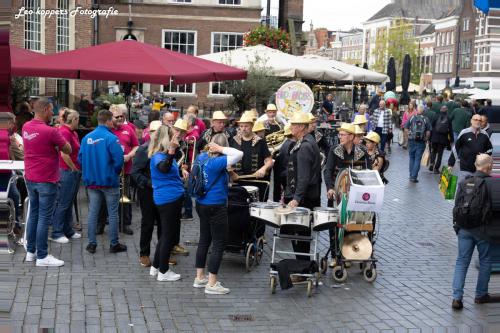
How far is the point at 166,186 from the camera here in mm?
7605

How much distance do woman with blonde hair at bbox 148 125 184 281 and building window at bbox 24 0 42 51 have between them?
17.6m

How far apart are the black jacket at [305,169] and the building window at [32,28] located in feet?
58.4

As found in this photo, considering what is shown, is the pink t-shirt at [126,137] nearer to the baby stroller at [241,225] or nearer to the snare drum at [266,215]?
the baby stroller at [241,225]

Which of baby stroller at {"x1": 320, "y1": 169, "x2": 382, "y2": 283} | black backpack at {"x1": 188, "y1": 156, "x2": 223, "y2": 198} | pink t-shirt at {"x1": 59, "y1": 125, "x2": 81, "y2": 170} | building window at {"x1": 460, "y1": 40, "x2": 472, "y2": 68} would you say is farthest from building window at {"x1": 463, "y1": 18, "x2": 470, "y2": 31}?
black backpack at {"x1": 188, "y1": 156, "x2": 223, "y2": 198}

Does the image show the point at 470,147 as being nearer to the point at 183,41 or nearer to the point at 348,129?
the point at 348,129

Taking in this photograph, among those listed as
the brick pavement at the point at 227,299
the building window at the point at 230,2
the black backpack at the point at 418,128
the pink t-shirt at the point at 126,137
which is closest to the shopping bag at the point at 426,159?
the black backpack at the point at 418,128

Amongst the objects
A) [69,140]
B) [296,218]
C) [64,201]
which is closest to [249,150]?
→ [296,218]

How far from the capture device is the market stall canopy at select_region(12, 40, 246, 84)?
36.9 feet

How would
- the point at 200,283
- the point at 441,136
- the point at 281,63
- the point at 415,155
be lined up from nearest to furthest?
the point at 200,283
the point at 415,155
the point at 441,136
the point at 281,63

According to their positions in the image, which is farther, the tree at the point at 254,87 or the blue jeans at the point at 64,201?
the tree at the point at 254,87

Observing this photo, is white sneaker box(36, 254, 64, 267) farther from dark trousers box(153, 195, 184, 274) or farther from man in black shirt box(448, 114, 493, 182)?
Answer: man in black shirt box(448, 114, 493, 182)

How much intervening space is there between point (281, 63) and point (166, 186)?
12.0 meters

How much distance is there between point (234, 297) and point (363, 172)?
226 centimetres

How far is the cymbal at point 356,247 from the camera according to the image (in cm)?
819
